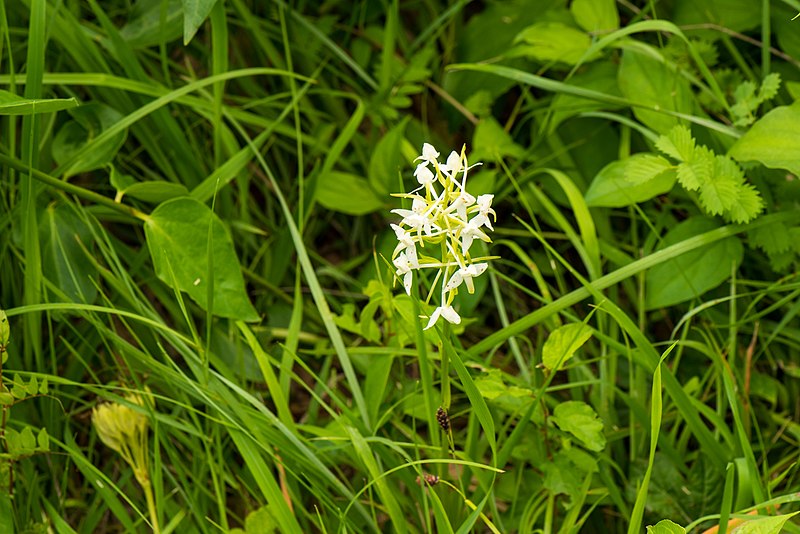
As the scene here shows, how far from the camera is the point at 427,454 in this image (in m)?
1.34

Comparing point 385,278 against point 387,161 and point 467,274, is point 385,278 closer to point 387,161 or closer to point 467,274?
point 387,161

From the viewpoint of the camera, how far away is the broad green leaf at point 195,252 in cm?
126

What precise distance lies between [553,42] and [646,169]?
1.19 feet

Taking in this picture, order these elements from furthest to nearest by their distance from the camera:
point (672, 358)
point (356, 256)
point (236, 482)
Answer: point (356, 256)
point (672, 358)
point (236, 482)

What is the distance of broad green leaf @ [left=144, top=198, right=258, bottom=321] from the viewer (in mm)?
1258

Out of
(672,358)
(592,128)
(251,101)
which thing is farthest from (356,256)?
(672,358)

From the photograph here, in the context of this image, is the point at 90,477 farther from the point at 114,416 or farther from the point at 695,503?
the point at 695,503

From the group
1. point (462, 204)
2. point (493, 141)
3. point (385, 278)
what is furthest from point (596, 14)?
point (462, 204)

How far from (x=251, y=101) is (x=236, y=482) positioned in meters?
0.74

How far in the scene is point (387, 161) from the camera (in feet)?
5.12

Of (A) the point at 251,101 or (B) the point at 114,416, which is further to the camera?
(A) the point at 251,101

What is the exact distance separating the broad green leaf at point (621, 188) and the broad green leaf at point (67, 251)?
0.81m

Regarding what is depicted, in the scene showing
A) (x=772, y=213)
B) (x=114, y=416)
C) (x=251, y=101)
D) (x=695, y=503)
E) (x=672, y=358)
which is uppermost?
(x=251, y=101)

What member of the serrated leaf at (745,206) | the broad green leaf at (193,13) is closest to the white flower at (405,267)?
the broad green leaf at (193,13)
